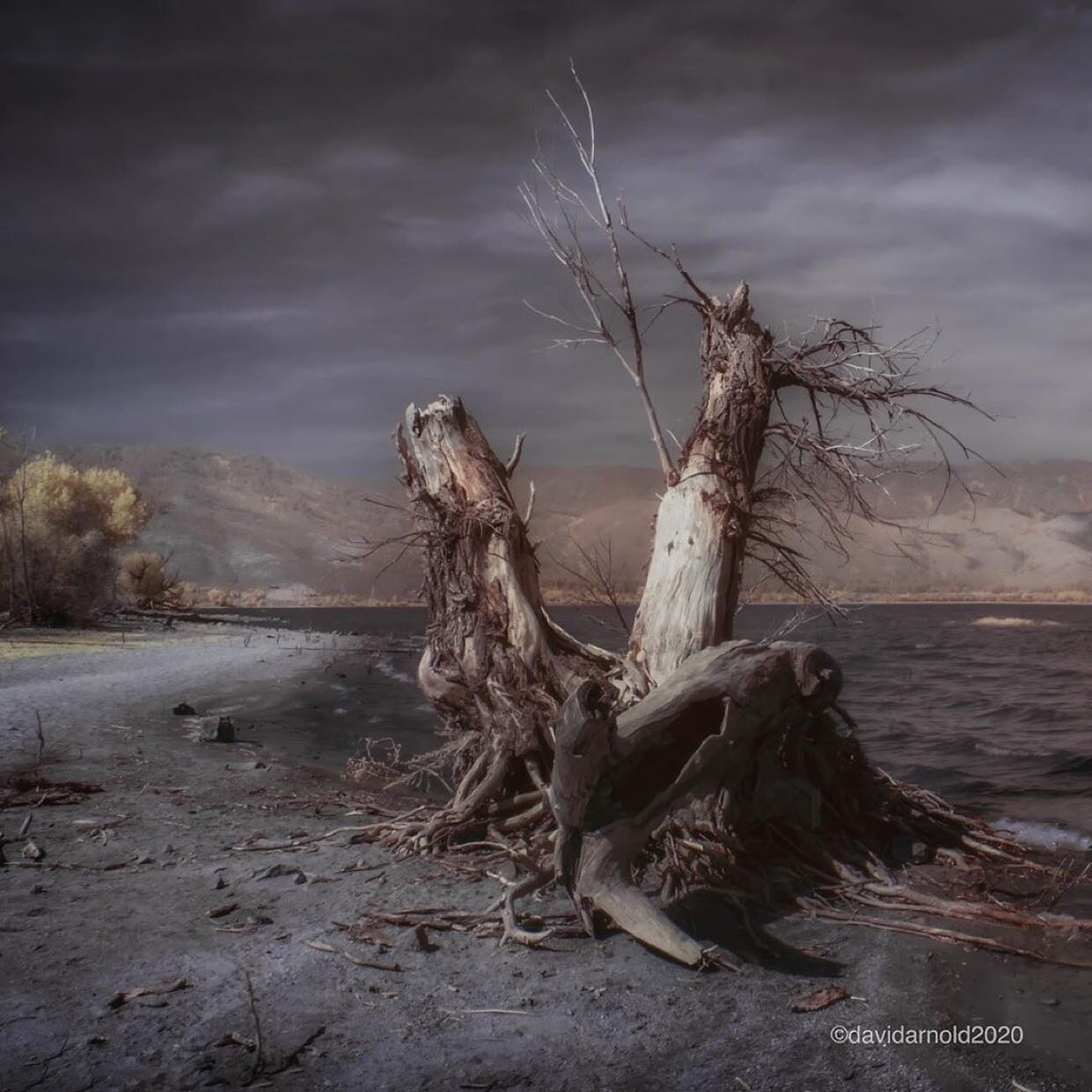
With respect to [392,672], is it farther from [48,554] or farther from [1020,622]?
[1020,622]

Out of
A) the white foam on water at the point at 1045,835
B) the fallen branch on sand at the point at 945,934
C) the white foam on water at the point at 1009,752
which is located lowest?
the white foam on water at the point at 1009,752

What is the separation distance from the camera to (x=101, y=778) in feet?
33.4

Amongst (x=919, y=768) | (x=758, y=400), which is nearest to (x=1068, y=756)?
(x=919, y=768)

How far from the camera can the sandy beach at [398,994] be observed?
4234 mm

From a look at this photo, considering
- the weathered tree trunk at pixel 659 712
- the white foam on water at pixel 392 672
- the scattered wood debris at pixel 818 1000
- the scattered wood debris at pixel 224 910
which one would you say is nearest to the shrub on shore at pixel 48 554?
the white foam on water at pixel 392 672

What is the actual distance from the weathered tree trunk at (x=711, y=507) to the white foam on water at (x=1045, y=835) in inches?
174

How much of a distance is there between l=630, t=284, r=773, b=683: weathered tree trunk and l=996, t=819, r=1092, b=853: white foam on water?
14.5ft

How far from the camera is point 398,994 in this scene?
197 inches

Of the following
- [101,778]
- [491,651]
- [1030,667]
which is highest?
[491,651]

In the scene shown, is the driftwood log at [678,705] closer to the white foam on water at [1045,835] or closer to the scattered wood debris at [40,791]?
the white foam on water at [1045,835]

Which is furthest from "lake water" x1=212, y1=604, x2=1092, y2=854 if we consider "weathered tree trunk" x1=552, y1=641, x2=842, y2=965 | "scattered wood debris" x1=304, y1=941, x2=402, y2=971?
"scattered wood debris" x1=304, y1=941, x2=402, y2=971

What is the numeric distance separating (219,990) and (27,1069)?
100 cm

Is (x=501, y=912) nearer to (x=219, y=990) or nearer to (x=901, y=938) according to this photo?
(x=219, y=990)

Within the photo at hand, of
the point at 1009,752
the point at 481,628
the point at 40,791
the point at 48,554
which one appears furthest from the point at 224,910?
the point at 48,554
